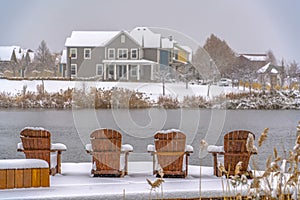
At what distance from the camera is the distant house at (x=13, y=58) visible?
19.8 m

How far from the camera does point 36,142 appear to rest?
5.53m

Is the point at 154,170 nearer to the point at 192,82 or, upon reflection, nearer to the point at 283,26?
the point at 192,82

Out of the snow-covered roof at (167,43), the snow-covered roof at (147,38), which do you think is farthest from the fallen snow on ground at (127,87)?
the snow-covered roof at (167,43)

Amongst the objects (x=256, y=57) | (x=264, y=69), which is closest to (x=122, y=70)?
(x=256, y=57)

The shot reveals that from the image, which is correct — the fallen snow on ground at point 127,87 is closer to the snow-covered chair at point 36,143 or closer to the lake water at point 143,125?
the lake water at point 143,125

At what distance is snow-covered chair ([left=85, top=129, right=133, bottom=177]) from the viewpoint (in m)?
5.59

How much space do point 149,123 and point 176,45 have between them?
7.73ft

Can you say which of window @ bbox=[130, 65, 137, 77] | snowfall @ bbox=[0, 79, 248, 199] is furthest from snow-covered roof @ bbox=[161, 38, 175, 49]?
snowfall @ bbox=[0, 79, 248, 199]

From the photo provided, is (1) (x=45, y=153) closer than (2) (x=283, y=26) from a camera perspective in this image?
Yes

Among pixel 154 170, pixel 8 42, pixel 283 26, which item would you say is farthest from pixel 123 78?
pixel 8 42

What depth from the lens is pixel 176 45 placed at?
8391mm

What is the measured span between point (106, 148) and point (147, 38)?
3.63 meters

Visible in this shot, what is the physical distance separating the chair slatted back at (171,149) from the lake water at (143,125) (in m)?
1.05

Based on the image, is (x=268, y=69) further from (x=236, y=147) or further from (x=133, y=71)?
(x=236, y=147)
